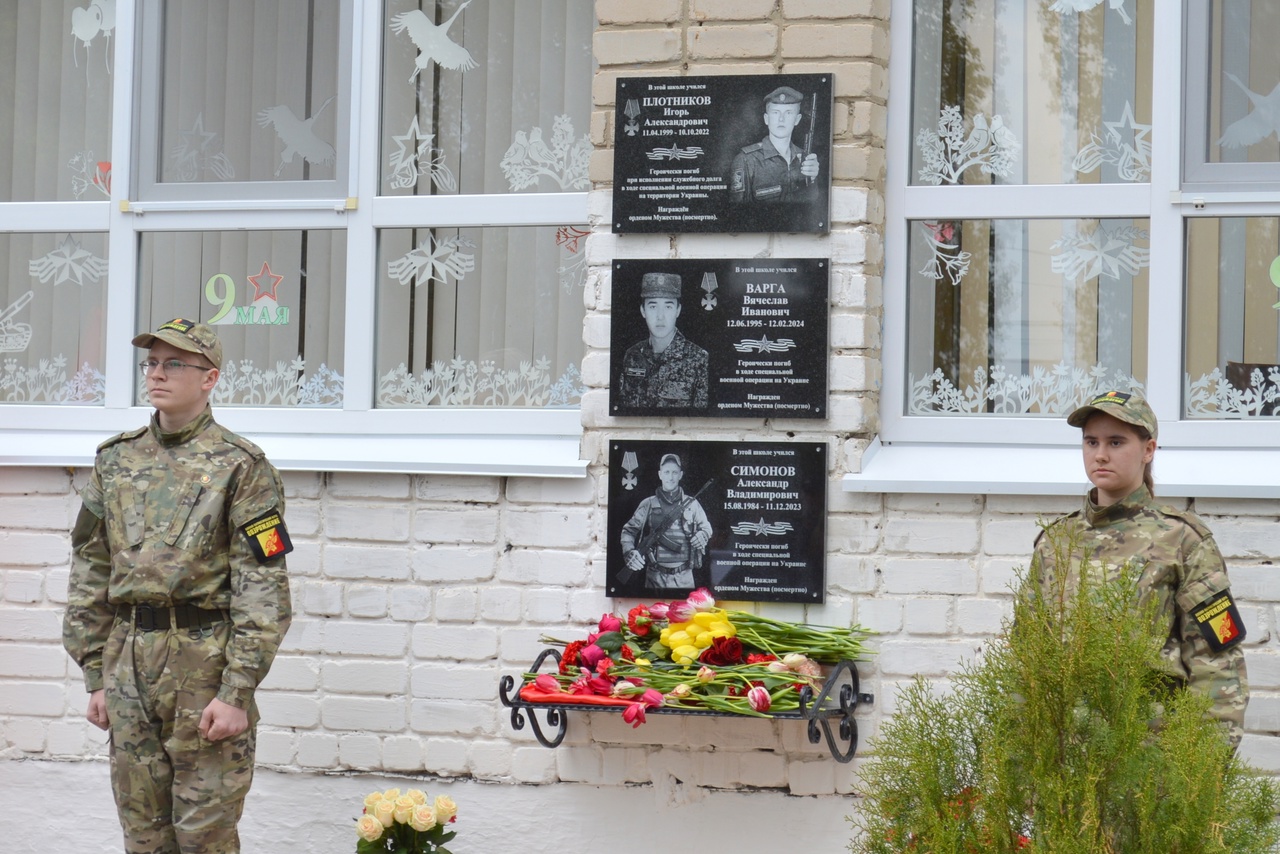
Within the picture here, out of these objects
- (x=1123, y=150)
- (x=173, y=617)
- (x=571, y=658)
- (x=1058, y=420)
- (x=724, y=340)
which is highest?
(x=1123, y=150)

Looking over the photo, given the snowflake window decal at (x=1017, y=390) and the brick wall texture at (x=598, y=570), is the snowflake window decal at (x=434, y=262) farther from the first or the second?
the snowflake window decal at (x=1017, y=390)

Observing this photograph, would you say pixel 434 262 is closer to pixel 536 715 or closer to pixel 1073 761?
pixel 536 715

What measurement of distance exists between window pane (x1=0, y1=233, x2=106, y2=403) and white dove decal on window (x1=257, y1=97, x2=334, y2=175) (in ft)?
2.26

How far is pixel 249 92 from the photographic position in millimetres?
4629

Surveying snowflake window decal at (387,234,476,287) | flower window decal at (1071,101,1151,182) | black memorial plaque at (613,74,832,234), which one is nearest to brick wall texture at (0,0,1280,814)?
black memorial plaque at (613,74,832,234)

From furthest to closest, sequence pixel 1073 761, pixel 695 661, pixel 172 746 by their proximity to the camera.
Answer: pixel 695 661 → pixel 172 746 → pixel 1073 761

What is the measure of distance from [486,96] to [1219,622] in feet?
8.66

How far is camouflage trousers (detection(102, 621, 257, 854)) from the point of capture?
3574 millimetres

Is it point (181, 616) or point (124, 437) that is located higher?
point (124, 437)

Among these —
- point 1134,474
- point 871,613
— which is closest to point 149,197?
point 871,613

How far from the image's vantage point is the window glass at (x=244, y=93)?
455cm

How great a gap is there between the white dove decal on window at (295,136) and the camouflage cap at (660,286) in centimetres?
119

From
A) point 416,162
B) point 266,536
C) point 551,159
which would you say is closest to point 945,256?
point 551,159

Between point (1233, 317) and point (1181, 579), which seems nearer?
point (1181, 579)
